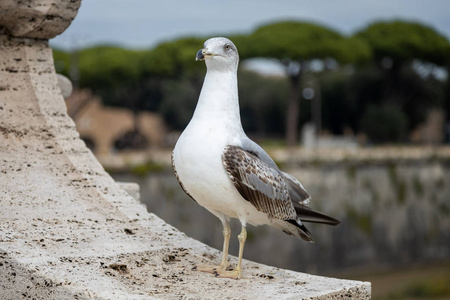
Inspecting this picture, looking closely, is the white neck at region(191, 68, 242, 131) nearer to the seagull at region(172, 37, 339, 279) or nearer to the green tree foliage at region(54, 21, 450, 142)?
the seagull at region(172, 37, 339, 279)

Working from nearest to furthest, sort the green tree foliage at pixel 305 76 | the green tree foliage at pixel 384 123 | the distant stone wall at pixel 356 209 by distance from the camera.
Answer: the distant stone wall at pixel 356 209
the green tree foliage at pixel 305 76
the green tree foliage at pixel 384 123

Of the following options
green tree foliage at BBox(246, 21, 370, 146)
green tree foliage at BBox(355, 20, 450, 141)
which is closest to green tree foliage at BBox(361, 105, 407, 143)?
green tree foliage at BBox(355, 20, 450, 141)

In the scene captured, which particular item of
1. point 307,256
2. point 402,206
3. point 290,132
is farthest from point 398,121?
point 307,256

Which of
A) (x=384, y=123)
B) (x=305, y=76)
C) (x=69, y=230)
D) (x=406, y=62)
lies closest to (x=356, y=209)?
(x=384, y=123)

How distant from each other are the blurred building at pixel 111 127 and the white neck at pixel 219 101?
83.5ft

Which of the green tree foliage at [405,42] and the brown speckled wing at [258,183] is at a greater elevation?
the green tree foliage at [405,42]

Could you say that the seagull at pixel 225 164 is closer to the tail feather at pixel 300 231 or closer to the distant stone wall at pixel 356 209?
the tail feather at pixel 300 231

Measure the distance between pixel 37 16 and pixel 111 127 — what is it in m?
27.5

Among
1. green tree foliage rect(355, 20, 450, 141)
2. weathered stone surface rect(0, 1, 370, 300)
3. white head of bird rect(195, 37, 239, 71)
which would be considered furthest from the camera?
green tree foliage rect(355, 20, 450, 141)

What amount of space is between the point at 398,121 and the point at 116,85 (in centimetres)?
1285

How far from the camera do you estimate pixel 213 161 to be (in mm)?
3383

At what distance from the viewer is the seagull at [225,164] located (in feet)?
11.1

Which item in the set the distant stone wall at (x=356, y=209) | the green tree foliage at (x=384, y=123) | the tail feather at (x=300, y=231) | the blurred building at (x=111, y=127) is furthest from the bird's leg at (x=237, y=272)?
the green tree foliage at (x=384, y=123)

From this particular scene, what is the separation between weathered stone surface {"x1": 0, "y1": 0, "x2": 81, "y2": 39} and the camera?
13.7 feet
